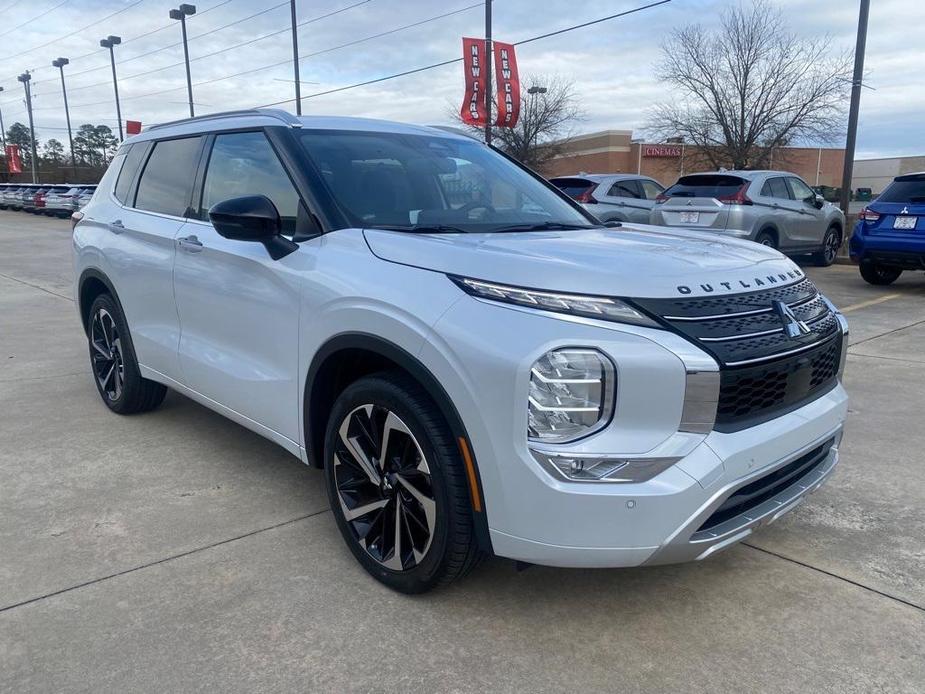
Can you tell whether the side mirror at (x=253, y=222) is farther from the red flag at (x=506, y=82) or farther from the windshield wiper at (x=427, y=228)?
the red flag at (x=506, y=82)

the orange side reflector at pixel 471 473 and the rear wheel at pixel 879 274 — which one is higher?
the orange side reflector at pixel 471 473

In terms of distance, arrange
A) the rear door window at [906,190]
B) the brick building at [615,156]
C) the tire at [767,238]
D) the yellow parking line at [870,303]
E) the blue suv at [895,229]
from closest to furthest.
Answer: the yellow parking line at [870,303]
the blue suv at [895,229]
the rear door window at [906,190]
the tire at [767,238]
the brick building at [615,156]

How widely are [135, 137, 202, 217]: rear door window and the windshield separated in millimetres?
1040

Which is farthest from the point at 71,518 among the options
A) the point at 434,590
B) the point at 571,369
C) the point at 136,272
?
the point at 571,369

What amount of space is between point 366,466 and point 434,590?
52 cm

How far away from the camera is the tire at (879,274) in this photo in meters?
10.9

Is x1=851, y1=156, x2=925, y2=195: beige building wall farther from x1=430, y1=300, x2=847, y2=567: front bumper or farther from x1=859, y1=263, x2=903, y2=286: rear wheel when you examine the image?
x1=430, y1=300, x2=847, y2=567: front bumper

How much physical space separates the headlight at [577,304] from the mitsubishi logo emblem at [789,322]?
61 centimetres

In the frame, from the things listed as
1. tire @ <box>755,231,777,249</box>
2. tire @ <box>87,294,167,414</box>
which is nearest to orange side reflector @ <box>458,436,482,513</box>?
tire @ <box>87,294,167,414</box>

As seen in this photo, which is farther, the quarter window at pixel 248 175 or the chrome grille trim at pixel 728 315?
the quarter window at pixel 248 175

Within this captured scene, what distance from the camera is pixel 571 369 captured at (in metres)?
2.25

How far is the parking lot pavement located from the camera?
7.92 feet

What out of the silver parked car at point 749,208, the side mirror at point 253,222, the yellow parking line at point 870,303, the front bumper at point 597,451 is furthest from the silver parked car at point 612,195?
the front bumper at point 597,451

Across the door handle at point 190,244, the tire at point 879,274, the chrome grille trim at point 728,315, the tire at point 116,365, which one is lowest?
the tire at point 879,274
